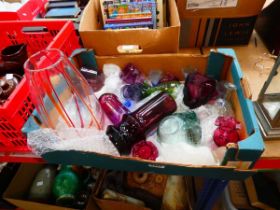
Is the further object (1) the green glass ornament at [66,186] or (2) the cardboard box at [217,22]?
(1) the green glass ornament at [66,186]

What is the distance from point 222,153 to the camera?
1.83 feet

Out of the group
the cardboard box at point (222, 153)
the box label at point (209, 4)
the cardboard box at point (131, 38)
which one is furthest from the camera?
the box label at point (209, 4)

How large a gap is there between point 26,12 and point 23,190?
2.60 feet

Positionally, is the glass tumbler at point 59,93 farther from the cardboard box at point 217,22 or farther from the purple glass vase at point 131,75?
the cardboard box at point 217,22

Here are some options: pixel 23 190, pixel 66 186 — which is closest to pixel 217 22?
pixel 66 186

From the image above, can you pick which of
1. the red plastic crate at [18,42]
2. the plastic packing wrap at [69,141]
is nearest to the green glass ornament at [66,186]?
the red plastic crate at [18,42]

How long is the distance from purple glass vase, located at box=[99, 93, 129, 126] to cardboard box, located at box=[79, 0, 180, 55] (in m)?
0.18

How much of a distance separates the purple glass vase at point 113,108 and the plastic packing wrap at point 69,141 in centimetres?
9

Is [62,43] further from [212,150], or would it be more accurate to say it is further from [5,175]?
[5,175]

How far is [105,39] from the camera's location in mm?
755

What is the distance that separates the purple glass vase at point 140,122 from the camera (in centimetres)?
62

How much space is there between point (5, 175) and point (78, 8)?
0.86 metres

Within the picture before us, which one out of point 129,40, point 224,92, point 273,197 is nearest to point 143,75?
point 129,40

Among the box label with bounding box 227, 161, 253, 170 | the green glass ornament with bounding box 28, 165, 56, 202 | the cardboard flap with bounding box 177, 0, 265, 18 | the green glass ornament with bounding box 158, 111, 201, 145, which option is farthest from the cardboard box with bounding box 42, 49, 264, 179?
the green glass ornament with bounding box 28, 165, 56, 202
